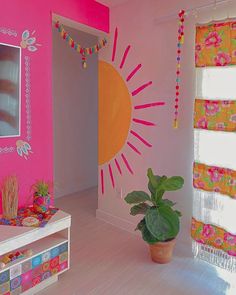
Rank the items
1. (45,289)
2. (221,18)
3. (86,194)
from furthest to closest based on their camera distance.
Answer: (86,194)
(221,18)
(45,289)

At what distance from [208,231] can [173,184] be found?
529 mm

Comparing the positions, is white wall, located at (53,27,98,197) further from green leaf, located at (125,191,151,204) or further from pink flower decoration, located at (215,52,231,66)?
pink flower decoration, located at (215,52,231,66)

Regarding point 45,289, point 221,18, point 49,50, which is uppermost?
point 221,18

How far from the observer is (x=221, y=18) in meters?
2.19

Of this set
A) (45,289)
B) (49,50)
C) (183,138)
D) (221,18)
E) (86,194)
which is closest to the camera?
(45,289)

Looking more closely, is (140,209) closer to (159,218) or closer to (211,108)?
(159,218)

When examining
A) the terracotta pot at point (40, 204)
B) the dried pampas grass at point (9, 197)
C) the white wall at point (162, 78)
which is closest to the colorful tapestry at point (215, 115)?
the white wall at point (162, 78)

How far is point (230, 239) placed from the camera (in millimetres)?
2213

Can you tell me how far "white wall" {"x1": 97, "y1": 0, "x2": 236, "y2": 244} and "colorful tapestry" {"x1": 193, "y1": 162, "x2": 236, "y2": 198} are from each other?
6.2 inches

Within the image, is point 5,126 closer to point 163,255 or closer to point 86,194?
point 163,255

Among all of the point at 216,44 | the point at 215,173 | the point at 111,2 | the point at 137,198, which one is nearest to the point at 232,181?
the point at 215,173

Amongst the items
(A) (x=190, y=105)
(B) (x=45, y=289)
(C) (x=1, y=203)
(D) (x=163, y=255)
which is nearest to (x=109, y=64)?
(A) (x=190, y=105)

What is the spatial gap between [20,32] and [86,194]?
2815 mm

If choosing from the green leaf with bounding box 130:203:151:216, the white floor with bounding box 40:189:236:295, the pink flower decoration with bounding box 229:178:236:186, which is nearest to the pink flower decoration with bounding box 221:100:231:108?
the pink flower decoration with bounding box 229:178:236:186
